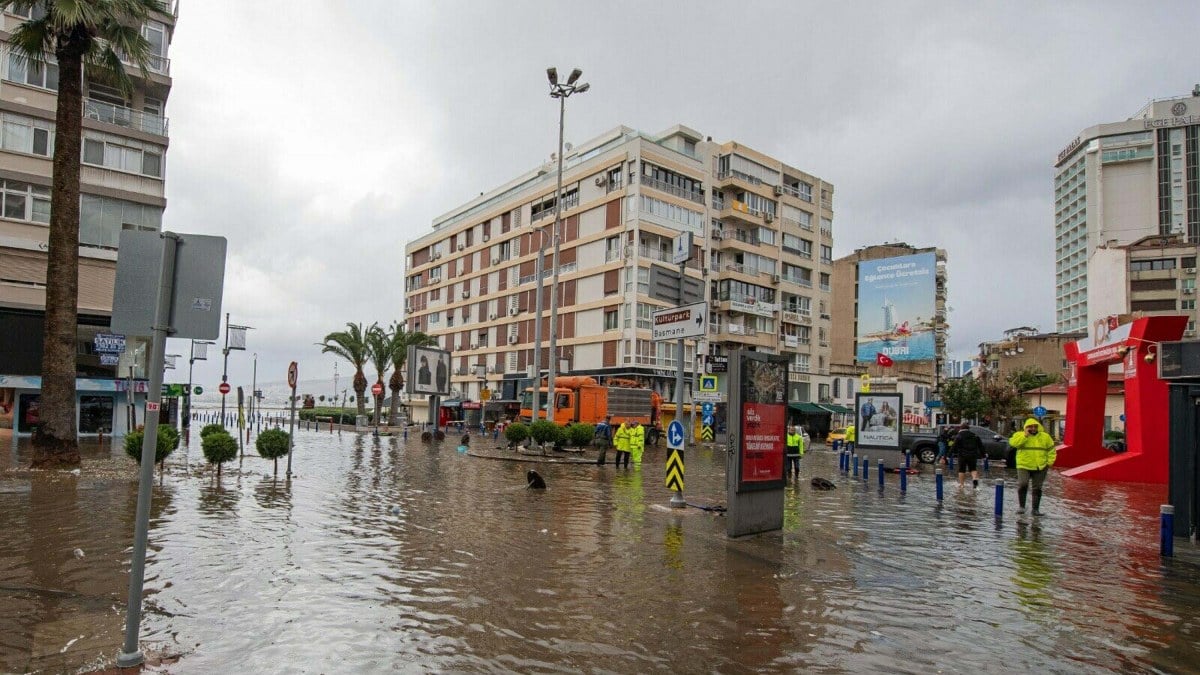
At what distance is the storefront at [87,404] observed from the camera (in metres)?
29.7

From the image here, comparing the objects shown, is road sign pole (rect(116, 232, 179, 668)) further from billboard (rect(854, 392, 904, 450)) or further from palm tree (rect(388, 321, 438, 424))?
palm tree (rect(388, 321, 438, 424))

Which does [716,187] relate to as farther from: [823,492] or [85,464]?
[85,464]

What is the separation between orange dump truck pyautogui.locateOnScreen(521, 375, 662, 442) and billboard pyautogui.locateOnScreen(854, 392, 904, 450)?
15.0m

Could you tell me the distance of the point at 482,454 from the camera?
26.5 metres

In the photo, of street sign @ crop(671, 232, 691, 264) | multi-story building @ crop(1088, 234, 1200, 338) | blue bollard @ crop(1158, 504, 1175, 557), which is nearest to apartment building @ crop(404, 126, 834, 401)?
street sign @ crop(671, 232, 691, 264)

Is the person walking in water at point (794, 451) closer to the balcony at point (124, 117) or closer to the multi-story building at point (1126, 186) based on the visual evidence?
the balcony at point (124, 117)

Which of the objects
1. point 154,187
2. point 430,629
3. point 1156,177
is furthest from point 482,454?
point 1156,177

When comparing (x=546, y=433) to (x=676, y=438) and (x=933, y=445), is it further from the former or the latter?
(x=933, y=445)

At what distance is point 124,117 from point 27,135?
3.58 meters

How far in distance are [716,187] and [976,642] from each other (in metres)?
53.8

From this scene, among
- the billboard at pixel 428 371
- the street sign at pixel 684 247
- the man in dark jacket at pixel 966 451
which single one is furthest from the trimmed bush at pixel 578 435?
the man in dark jacket at pixel 966 451

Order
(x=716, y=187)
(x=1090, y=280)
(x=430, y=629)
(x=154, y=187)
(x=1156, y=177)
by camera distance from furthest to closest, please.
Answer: (x=1156, y=177)
(x=1090, y=280)
(x=716, y=187)
(x=154, y=187)
(x=430, y=629)

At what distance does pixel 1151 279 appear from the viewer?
7781cm

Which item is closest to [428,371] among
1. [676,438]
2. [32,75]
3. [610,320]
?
[610,320]
